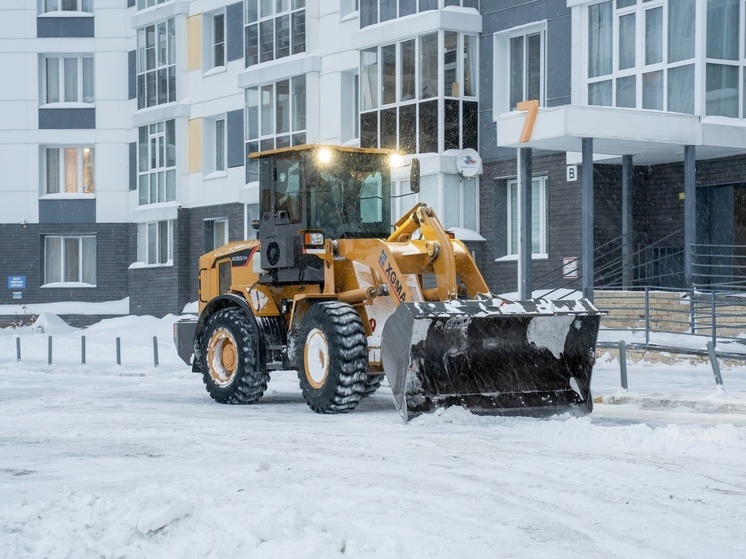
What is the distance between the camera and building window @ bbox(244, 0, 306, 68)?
105 ft

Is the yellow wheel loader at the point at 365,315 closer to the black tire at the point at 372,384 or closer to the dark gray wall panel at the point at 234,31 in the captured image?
the black tire at the point at 372,384

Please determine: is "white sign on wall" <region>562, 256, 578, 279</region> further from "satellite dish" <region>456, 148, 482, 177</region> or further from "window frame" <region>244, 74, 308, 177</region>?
"window frame" <region>244, 74, 308, 177</region>

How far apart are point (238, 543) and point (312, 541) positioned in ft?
1.30

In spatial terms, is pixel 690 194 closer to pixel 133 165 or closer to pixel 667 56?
pixel 667 56

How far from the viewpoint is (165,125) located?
37281mm

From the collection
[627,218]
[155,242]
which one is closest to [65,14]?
[155,242]

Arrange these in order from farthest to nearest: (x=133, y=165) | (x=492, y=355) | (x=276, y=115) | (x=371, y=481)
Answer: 1. (x=133, y=165)
2. (x=276, y=115)
3. (x=492, y=355)
4. (x=371, y=481)

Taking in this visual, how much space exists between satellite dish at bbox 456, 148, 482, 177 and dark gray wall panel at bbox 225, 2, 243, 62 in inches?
391

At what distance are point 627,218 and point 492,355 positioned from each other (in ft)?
40.0

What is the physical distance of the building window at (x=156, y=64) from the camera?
37031mm

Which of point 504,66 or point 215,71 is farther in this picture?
point 215,71

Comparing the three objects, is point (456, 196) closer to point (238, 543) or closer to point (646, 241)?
point (646, 241)

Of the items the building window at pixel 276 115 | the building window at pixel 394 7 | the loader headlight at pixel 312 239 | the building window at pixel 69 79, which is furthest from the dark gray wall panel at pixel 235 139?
the loader headlight at pixel 312 239

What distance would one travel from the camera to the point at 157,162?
124 feet
